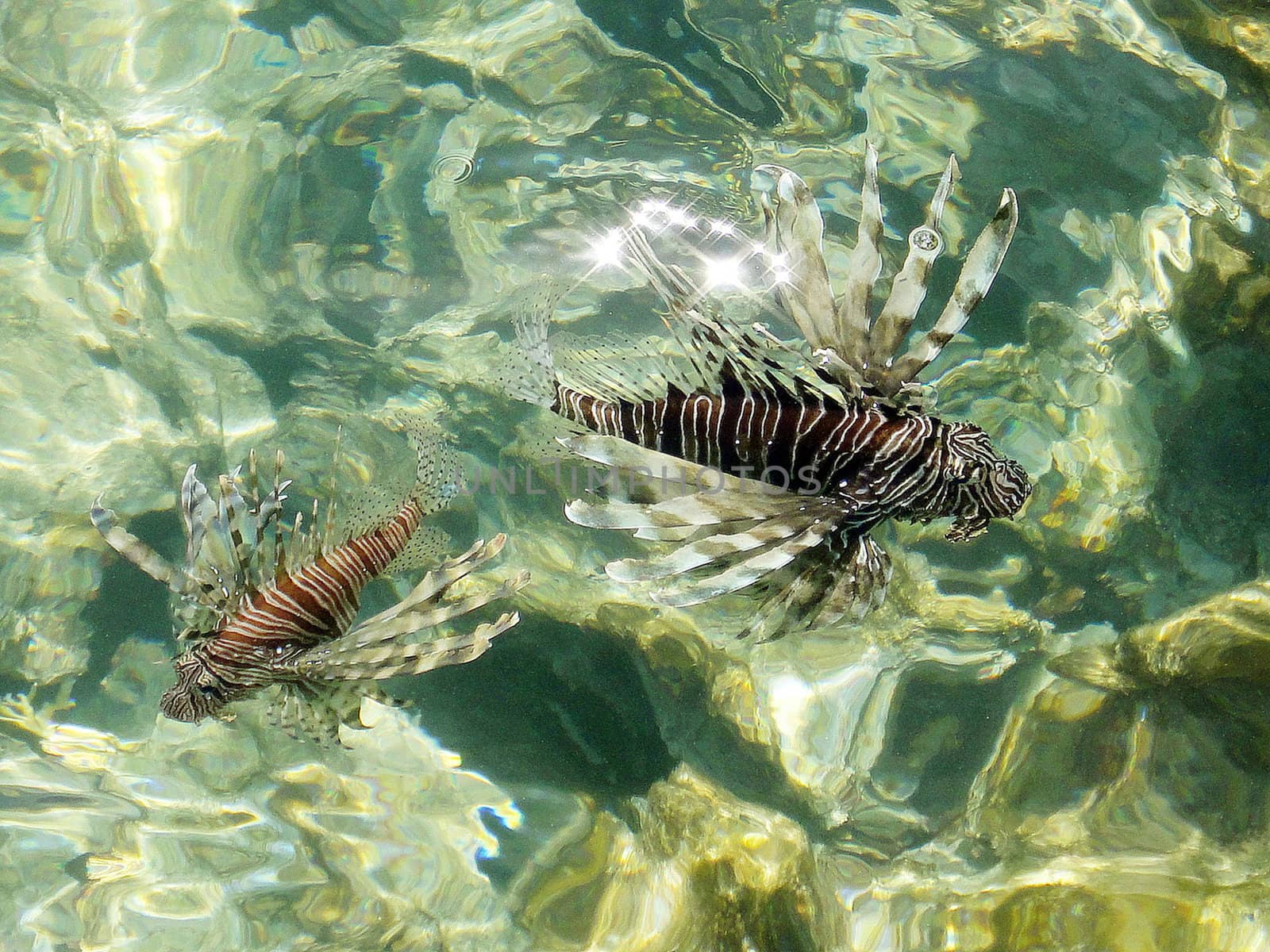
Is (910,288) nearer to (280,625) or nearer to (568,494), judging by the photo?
(568,494)

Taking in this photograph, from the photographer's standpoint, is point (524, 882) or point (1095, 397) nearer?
point (524, 882)

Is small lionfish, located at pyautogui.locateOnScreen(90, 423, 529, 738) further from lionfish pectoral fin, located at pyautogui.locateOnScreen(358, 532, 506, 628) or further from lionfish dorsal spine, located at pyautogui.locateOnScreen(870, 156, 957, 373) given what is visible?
lionfish dorsal spine, located at pyautogui.locateOnScreen(870, 156, 957, 373)

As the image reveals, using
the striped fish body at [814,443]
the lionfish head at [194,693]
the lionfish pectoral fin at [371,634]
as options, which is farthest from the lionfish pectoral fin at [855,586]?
the lionfish head at [194,693]

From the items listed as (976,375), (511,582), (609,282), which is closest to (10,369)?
(609,282)

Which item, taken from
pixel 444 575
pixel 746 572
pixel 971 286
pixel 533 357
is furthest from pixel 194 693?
pixel 971 286

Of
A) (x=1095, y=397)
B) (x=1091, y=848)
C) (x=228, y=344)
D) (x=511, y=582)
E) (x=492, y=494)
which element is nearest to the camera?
(x=511, y=582)

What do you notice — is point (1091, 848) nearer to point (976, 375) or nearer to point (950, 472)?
point (950, 472)
